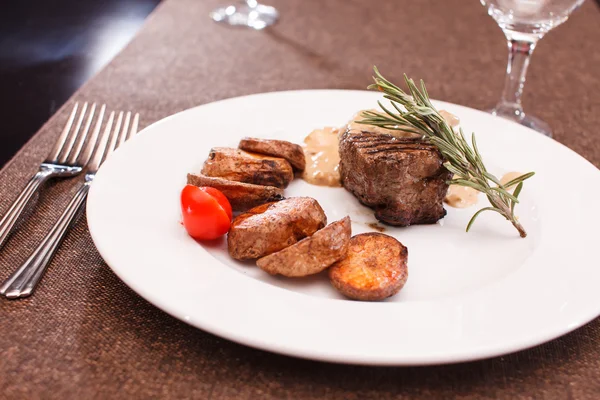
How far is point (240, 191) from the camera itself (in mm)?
1963

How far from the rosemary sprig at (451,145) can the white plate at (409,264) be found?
0.42ft

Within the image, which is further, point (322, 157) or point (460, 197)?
point (322, 157)

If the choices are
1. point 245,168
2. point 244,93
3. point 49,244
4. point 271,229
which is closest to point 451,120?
point 245,168

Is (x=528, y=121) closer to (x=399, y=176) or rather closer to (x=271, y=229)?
(x=399, y=176)

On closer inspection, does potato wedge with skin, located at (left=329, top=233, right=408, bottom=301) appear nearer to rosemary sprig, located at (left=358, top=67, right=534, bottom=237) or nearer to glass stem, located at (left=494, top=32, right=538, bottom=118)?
rosemary sprig, located at (left=358, top=67, right=534, bottom=237)

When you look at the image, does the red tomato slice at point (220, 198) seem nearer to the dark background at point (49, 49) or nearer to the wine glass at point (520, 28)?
the dark background at point (49, 49)

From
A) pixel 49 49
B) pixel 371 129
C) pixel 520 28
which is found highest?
pixel 520 28

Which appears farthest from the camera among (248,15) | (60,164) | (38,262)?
(248,15)

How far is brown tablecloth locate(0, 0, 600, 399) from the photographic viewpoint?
1.42 meters

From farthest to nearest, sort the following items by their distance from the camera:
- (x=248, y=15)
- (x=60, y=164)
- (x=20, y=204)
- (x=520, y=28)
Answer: (x=248, y=15) → (x=520, y=28) → (x=60, y=164) → (x=20, y=204)

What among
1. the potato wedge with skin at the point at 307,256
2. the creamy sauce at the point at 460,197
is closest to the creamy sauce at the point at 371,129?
the creamy sauce at the point at 460,197

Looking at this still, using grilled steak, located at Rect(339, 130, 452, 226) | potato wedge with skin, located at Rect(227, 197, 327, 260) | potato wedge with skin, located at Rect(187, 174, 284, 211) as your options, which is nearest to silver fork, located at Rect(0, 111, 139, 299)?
potato wedge with skin, located at Rect(187, 174, 284, 211)

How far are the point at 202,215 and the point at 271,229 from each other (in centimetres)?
21

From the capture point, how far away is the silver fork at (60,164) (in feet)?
6.32
